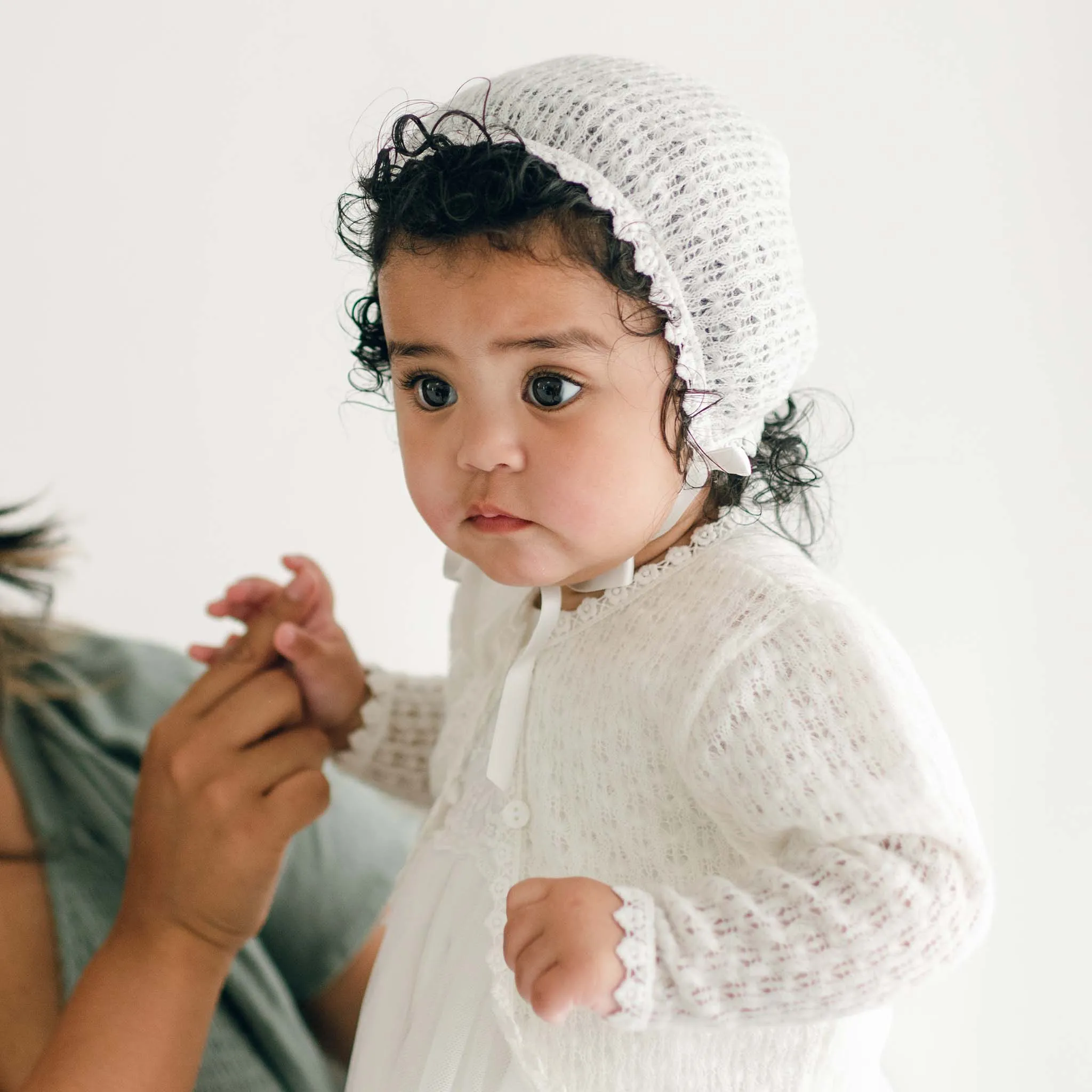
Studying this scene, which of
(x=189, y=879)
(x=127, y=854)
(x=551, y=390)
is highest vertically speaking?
(x=551, y=390)

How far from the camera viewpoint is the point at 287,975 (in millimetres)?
1136

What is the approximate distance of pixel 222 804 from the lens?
866 mm

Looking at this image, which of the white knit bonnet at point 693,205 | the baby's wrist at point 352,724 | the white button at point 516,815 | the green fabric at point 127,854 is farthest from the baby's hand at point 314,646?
the white knit bonnet at point 693,205

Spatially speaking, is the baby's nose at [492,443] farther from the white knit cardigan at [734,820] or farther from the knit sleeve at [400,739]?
the knit sleeve at [400,739]

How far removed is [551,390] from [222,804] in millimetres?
415

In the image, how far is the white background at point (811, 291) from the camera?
1.00 m

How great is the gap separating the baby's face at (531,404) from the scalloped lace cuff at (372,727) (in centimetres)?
30

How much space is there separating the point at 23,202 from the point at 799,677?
3.57 ft

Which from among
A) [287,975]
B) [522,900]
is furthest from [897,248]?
[287,975]

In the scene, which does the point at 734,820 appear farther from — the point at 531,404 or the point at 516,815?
the point at 531,404

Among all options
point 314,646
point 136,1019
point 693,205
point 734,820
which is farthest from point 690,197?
point 136,1019

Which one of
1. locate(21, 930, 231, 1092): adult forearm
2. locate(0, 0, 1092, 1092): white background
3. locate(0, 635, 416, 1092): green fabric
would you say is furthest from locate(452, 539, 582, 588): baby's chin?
locate(0, 635, 416, 1092): green fabric

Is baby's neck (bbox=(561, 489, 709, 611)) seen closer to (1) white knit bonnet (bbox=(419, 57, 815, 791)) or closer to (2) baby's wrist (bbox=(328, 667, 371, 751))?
(1) white knit bonnet (bbox=(419, 57, 815, 791))

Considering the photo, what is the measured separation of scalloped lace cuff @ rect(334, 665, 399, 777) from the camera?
985mm
